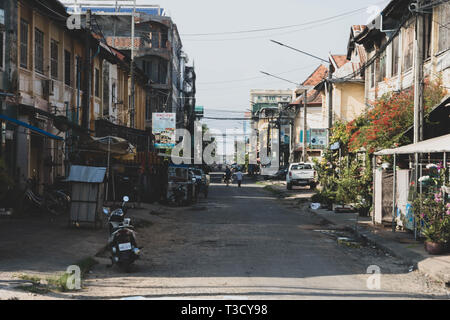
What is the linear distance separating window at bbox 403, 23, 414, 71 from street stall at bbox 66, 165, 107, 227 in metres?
14.4

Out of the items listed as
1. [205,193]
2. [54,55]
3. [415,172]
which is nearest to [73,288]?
[415,172]

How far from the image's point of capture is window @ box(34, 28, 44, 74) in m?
22.4

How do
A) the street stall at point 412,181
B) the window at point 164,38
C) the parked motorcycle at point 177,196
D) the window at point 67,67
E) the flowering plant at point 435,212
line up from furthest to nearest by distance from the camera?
1. the window at point 164,38
2. the parked motorcycle at point 177,196
3. the window at point 67,67
4. the street stall at point 412,181
5. the flowering plant at point 435,212

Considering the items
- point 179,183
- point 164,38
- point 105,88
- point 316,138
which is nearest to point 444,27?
point 179,183

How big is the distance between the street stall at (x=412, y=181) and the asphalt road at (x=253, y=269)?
1786 mm

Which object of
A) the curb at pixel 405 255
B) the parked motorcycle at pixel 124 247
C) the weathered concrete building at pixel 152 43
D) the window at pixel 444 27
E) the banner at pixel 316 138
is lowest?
the curb at pixel 405 255

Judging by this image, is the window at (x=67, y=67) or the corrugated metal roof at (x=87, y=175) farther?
the window at (x=67, y=67)

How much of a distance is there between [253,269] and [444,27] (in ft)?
44.3

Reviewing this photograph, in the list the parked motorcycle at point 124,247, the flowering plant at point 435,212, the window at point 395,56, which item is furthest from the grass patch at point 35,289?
the window at point 395,56

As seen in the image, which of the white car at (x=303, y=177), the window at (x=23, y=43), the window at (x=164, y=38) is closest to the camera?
the window at (x=23, y=43)

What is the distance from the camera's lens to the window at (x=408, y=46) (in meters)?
24.3

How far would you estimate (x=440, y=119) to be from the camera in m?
18.9

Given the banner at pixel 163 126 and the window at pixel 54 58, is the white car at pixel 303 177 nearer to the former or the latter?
the banner at pixel 163 126
